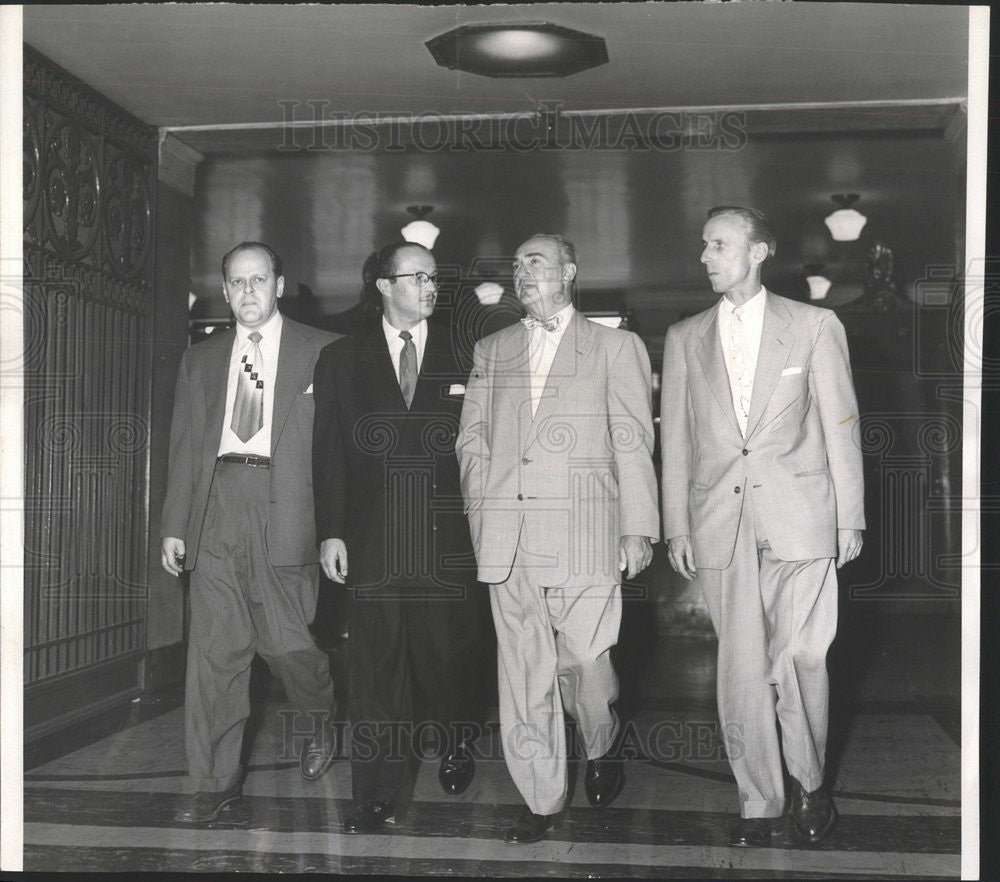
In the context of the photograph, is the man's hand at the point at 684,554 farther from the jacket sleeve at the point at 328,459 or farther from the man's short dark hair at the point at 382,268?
Answer: the man's short dark hair at the point at 382,268

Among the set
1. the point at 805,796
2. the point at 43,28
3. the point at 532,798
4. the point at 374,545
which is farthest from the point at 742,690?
the point at 43,28

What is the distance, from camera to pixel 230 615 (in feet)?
13.0

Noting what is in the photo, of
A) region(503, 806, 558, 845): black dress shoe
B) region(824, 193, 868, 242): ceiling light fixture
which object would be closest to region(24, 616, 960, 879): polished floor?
region(503, 806, 558, 845): black dress shoe

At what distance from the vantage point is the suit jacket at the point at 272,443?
398 centimetres

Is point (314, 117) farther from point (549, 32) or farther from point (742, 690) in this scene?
point (742, 690)

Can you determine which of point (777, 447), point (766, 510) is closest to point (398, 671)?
point (766, 510)

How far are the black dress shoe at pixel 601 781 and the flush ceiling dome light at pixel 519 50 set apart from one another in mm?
2508

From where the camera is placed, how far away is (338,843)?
12.2 ft

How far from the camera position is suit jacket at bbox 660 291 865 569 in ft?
12.0

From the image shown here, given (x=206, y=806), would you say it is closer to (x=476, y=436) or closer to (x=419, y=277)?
(x=476, y=436)

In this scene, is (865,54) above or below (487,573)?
above

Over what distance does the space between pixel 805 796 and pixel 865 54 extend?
265cm

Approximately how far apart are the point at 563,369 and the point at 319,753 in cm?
165

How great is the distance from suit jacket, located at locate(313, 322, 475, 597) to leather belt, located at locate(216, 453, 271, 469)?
0.18m
